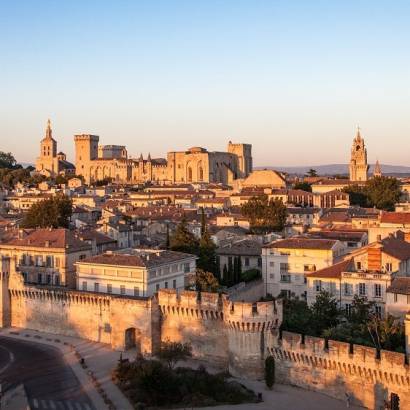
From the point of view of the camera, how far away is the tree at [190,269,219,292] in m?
46.2

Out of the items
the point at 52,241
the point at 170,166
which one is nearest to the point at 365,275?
the point at 52,241

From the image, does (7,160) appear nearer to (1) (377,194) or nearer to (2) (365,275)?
(1) (377,194)

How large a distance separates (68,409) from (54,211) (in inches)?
1733

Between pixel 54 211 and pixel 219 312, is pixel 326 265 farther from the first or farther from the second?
pixel 54 211

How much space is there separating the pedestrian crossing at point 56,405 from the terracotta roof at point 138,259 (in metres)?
13.0

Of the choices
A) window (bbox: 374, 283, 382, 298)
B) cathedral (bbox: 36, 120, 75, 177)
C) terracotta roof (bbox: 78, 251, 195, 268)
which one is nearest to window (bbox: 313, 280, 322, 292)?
window (bbox: 374, 283, 382, 298)

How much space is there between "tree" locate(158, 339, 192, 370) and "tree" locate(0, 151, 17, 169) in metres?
154

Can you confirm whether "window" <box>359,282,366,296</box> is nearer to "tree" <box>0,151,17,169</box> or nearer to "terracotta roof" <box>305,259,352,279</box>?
"terracotta roof" <box>305,259,352,279</box>

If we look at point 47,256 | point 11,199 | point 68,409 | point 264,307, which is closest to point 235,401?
point 264,307

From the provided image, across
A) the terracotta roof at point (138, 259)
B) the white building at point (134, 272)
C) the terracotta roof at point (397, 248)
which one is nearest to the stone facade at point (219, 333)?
the white building at point (134, 272)

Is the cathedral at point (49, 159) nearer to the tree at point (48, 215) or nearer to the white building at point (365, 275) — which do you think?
the tree at point (48, 215)

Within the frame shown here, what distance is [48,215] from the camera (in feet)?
237

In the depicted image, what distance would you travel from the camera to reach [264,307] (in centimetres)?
3538

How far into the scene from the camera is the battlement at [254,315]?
35312mm
